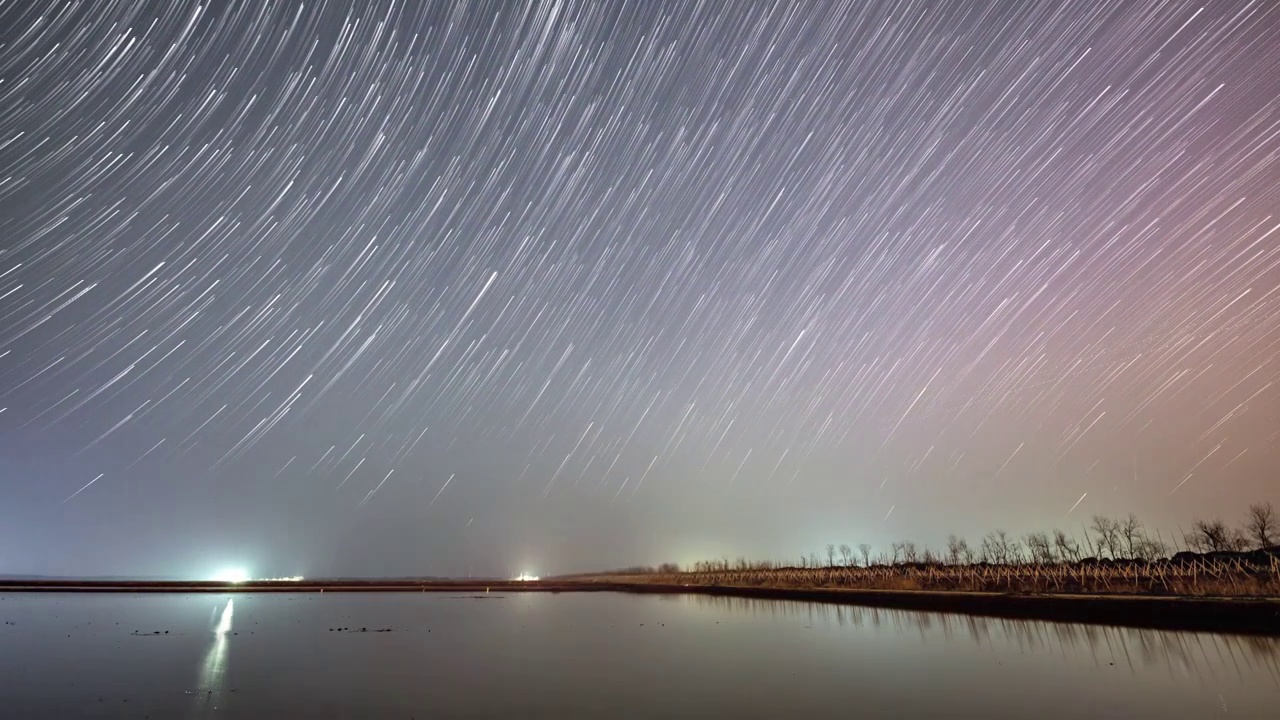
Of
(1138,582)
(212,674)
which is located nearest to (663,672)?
(212,674)

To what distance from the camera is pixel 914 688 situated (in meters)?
12.7

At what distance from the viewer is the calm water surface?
36.7 feet

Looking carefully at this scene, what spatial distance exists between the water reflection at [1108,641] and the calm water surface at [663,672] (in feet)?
0.23

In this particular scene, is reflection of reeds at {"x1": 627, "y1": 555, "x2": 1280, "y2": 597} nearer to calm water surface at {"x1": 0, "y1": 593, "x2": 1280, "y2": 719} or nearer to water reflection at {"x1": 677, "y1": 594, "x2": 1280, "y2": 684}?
water reflection at {"x1": 677, "y1": 594, "x2": 1280, "y2": 684}

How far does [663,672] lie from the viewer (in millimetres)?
15250

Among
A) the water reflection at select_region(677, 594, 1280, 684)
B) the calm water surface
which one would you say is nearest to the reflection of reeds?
the water reflection at select_region(677, 594, 1280, 684)

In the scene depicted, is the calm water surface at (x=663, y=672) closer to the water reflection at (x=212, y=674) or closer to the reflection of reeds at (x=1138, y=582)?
the water reflection at (x=212, y=674)

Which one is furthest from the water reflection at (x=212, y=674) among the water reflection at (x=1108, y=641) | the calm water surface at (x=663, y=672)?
the water reflection at (x=1108, y=641)

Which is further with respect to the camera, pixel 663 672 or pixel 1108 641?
pixel 1108 641

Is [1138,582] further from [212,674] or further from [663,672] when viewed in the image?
[212,674]

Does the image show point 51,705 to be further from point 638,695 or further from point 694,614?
point 694,614

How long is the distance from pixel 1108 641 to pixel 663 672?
36.7 ft

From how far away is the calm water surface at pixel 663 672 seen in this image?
11.2m

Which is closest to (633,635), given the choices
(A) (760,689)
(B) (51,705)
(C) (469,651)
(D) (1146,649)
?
(C) (469,651)
